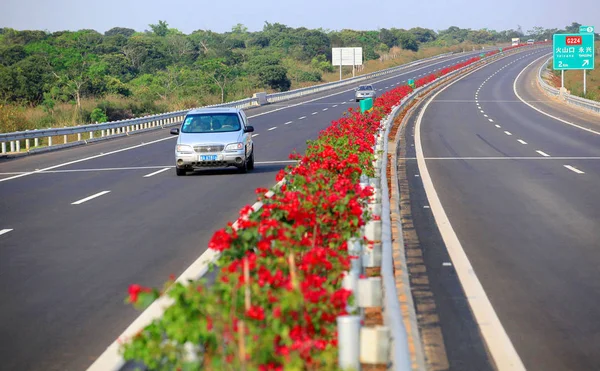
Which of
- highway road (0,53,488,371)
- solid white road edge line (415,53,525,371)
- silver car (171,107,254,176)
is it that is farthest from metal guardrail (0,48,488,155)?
solid white road edge line (415,53,525,371)

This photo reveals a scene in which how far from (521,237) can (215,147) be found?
1123 centimetres

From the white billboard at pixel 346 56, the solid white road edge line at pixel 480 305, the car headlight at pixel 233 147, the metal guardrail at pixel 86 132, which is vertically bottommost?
the metal guardrail at pixel 86 132

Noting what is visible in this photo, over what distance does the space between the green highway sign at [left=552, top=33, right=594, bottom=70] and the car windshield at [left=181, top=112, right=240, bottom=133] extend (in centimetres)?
4687

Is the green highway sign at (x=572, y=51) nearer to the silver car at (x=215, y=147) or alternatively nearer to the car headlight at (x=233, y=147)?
the silver car at (x=215, y=147)

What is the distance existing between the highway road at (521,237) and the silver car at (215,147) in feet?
13.7

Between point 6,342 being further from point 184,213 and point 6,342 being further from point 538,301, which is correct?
point 184,213

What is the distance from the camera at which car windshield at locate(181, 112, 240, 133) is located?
80.6 ft

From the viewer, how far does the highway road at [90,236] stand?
27.4 feet

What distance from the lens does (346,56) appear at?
126 m

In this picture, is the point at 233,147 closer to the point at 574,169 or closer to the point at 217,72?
the point at 574,169

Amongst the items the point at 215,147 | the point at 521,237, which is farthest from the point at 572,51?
the point at 521,237

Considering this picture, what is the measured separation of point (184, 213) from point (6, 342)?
843cm

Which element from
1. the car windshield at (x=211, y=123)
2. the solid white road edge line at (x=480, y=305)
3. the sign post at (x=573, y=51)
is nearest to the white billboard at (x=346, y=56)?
the sign post at (x=573, y=51)

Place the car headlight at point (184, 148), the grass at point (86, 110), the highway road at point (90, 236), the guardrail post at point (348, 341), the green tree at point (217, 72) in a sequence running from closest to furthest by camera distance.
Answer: the guardrail post at point (348, 341), the highway road at point (90, 236), the car headlight at point (184, 148), the grass at point (86, 110), the green tree at point (217, 72)
